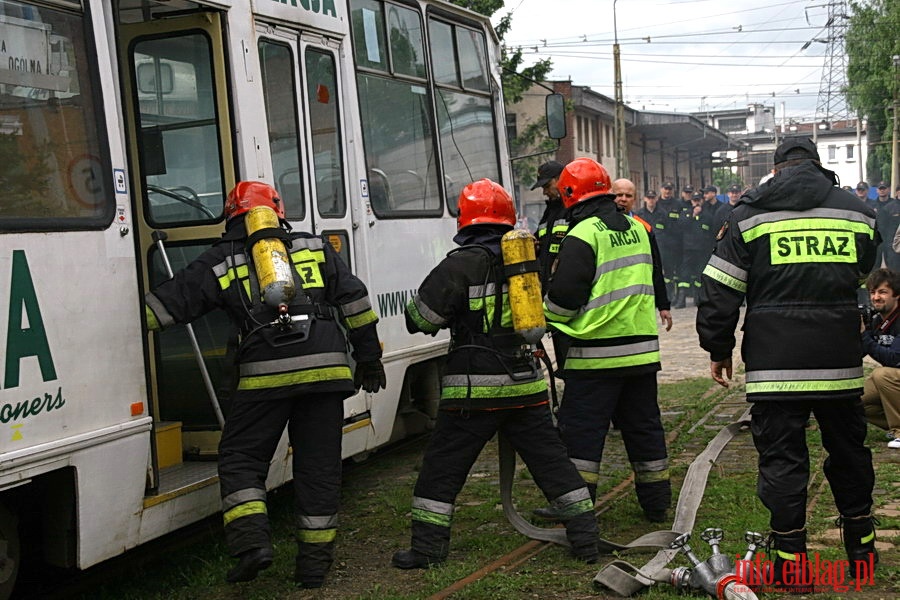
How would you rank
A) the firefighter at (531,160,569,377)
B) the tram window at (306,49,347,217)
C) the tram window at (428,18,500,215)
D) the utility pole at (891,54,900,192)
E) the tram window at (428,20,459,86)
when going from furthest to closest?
1. the utility pole at (891,54,900,192)
2. the tram window at (428,18,500,215)
3. the tram window at (428,20,459,86)
4. the firefighter at (531,160,569,377)
5. the tram window at (306,49,347,217)

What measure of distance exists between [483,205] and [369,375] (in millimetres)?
1026

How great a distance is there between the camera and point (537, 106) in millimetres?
40438

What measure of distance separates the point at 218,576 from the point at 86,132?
2.28m

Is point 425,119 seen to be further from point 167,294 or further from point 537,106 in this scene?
point 537,106

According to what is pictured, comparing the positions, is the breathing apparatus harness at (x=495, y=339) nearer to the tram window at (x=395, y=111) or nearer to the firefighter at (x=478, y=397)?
the firefighter at (x=478, y=397)

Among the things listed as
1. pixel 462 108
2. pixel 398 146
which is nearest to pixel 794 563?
pixel 398 146

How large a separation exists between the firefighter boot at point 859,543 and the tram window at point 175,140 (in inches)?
138

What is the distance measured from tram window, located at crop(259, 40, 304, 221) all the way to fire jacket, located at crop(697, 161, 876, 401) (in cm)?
257

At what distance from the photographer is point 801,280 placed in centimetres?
486

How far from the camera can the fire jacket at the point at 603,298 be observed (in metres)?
5.93

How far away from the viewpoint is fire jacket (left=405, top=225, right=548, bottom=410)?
5.52 meters

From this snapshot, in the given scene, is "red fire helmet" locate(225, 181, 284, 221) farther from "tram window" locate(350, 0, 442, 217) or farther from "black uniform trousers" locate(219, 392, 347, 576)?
"tram window" locate(350, 0, 442, 217)

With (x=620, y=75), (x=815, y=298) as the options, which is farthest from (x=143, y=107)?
(x=620, y=75)

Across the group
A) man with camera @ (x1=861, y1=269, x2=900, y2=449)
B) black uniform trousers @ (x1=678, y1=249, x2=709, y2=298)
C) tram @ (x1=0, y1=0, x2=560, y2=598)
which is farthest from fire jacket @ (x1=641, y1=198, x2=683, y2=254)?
man with camera @ (x1=861, y1=269, x2=900, y2=449)
